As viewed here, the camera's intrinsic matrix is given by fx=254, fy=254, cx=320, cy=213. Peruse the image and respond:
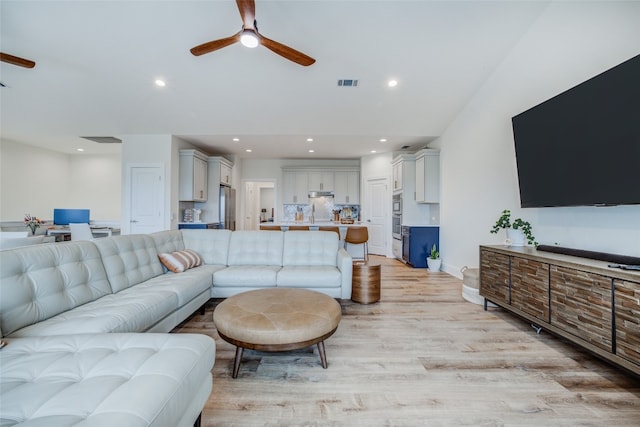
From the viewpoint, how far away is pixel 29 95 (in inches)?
160

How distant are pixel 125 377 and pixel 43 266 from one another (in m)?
1.37

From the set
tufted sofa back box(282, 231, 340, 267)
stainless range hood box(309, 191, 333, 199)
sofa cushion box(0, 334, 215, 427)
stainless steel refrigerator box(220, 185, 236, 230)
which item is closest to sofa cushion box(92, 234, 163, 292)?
sofa cushion box(0, 334, 215, 427)

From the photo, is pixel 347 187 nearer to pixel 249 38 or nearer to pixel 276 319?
pixel 249 38

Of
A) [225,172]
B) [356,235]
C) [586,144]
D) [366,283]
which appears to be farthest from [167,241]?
[586,144]

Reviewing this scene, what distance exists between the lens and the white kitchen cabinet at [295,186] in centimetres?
736

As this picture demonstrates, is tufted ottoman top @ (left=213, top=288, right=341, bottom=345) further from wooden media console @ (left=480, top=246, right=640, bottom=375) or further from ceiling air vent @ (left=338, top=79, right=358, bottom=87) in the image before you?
ceiling air vent @ (left=338, top=79, right=358, bottom=87)

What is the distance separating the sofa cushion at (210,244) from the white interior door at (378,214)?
171 inches

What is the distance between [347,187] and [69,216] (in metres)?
6.78

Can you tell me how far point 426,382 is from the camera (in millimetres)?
1691

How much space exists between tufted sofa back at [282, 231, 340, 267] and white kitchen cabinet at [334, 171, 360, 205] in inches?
158

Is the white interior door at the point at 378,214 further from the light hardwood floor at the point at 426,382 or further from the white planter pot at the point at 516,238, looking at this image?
the light hardwood floor at the point at 426,382

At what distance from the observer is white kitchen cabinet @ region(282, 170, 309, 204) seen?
7.36 metres

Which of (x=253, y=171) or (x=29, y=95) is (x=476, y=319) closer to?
(x=253, y=171)

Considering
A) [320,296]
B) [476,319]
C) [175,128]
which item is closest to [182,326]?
[320,296]
